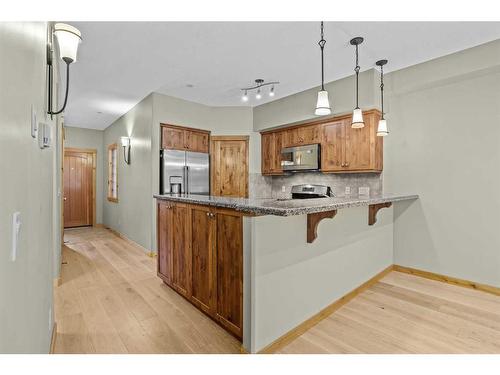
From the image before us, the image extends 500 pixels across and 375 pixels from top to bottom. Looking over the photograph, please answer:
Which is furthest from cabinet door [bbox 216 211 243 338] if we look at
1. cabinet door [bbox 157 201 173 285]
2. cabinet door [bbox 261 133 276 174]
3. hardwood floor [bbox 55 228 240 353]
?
cabinet door [bbox 261 133 276 174]

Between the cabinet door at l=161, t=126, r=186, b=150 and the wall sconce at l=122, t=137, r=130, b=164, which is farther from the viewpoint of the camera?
the wall sconce at l=122, t=137, r=130, b=164

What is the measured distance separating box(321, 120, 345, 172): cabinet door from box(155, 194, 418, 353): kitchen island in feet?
3.67

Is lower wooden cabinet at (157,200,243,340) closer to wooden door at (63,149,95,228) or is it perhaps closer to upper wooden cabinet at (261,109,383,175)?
upper wooden cabinet at (261,109,383,175)

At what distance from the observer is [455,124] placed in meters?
3.04

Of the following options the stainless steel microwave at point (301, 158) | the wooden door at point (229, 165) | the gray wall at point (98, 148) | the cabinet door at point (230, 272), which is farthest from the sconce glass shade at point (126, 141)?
the cabinet door at point (230, 272)

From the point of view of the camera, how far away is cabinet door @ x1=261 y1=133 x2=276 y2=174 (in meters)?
4.89

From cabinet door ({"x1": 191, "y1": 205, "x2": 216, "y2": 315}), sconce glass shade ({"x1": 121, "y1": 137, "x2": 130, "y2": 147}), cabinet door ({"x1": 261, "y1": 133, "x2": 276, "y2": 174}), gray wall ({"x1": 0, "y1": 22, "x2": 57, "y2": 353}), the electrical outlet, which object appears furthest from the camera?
sconce glass shade ({"x1": 121, "y1": 137, "x2": 130, "y2": 147})

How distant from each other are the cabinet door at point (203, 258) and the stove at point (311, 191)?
7.81 ft

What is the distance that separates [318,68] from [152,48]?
6.61 ft

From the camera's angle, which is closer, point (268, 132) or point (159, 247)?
point (159, 247)

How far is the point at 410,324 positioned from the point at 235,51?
123 inches
